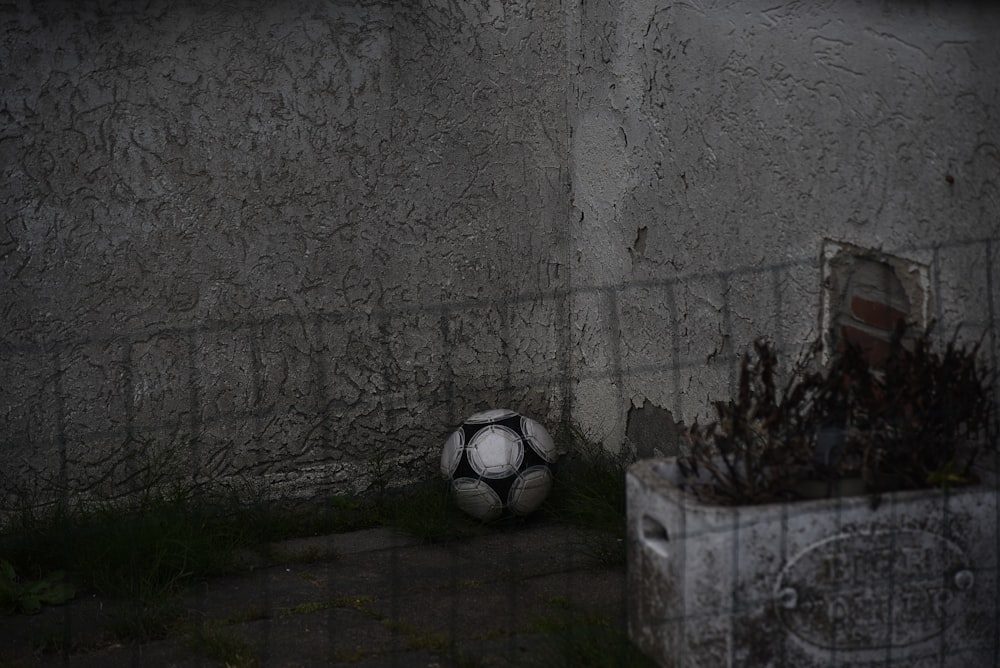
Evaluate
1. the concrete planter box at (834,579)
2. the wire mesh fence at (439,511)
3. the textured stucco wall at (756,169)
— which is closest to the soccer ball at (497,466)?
the wire mesh fence at (439,511)

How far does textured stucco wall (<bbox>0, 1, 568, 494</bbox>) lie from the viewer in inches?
147

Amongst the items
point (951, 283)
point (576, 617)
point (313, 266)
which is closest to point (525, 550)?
point (576, 617)

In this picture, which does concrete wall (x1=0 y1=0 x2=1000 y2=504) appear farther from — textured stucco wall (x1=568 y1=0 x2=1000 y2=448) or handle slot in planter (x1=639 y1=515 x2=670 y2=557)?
handle slot in planter (x1=639 y1=515 x2=670 y2=557)

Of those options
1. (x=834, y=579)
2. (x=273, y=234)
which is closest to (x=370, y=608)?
(x=273, y=234)

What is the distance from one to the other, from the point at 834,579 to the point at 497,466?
178cm

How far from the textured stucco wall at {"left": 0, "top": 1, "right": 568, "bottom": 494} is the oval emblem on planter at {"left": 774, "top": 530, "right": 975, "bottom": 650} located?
2183 millimetres

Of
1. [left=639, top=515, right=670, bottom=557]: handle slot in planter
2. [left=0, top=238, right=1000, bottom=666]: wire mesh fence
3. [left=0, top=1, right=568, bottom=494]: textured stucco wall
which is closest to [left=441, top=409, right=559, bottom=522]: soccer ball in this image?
[left=0, top=238, right=1000, bottom=666]: wire mesh fence

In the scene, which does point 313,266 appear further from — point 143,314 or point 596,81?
point 596,81

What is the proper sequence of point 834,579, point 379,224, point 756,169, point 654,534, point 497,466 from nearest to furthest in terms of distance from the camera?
point 834,579 → point 654,534 → point 756,169 → point 497,466 → point 379,224

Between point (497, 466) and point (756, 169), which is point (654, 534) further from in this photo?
point (497, 466)

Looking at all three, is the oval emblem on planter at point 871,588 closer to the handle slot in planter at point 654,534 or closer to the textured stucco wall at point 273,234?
the handle slot in planter at point 654,534

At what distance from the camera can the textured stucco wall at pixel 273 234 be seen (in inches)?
147

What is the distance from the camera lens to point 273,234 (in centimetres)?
400

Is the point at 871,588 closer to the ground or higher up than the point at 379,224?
closer to the ground
